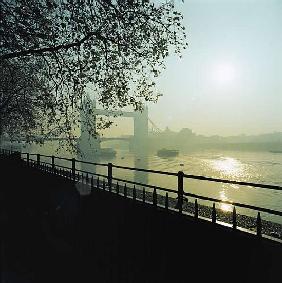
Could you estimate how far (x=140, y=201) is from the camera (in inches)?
376

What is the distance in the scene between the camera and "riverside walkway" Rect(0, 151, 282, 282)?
660 cm

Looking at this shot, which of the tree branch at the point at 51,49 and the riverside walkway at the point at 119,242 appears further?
the tree branch at the point at 51,49

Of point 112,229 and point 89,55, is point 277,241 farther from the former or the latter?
point 89,55

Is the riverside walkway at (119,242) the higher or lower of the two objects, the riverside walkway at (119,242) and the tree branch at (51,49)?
the lower

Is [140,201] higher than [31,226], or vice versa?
[140,201]

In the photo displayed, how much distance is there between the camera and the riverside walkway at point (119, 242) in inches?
260

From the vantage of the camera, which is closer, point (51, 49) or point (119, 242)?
Answer: point (119, 242)

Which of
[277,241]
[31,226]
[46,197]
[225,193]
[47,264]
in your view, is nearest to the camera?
[277,241]

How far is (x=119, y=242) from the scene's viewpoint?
32.0 feet

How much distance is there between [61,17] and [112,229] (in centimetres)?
707

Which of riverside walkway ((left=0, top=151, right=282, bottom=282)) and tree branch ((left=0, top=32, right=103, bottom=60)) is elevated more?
tree branch ((left=0, top=32, right=103, bottom=60))

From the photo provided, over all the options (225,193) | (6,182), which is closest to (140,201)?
(6,182)

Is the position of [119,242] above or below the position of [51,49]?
below

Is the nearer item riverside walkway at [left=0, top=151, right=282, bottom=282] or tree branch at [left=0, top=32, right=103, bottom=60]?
riverside walkway at [left=0, top=151, right=282, bottom=282]
